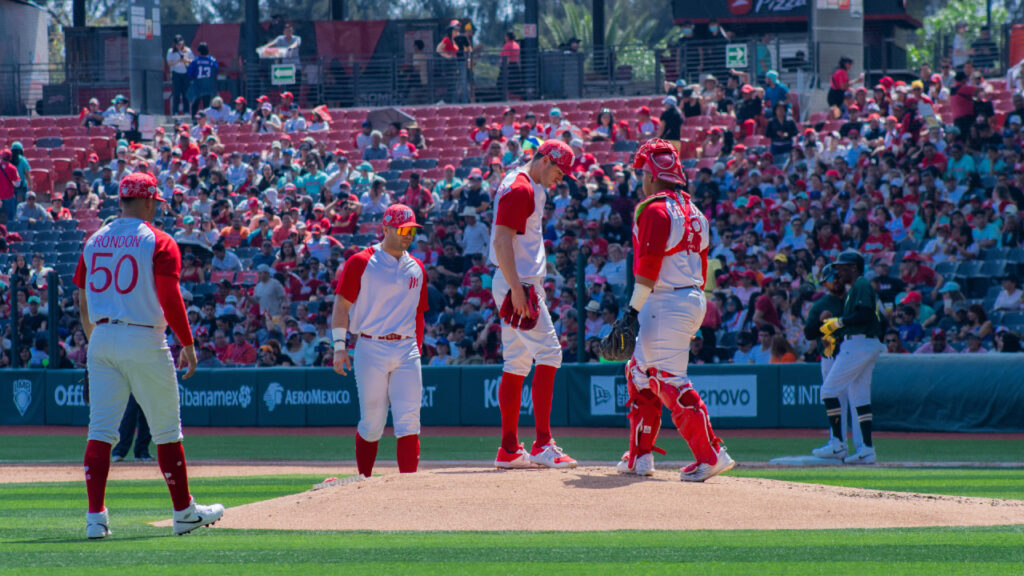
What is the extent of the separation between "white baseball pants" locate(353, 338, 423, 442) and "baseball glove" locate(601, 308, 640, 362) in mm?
1826

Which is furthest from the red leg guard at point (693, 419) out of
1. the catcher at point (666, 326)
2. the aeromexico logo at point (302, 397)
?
the aeromexico logo at point (302, 397)

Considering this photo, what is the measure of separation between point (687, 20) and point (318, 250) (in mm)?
14409

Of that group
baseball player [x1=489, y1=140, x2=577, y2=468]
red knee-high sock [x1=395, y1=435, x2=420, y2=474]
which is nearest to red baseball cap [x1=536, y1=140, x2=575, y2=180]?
baseball player [x1=489, y1=140, x2=577, y2=468]

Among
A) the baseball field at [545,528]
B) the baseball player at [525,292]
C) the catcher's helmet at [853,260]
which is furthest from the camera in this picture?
the catcher's helmet at [853,260]

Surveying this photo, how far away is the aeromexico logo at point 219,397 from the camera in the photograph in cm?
1967

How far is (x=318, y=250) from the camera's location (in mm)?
22125

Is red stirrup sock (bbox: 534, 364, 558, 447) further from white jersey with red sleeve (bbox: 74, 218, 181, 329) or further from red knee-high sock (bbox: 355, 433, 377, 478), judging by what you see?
white jersey with red sleeve (bbox: 74, 218, 181, 329)

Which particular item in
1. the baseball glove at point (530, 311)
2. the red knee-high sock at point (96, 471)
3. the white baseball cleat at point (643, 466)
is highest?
the baseball glove at point (530, 311)

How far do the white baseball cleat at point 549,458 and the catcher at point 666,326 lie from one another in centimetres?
67

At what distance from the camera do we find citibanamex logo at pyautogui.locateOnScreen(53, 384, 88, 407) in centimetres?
1989

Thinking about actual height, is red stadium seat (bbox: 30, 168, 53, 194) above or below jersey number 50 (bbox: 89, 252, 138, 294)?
above

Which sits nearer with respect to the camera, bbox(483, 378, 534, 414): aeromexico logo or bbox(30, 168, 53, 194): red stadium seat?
bbox(483, 378, 534, 414): aeromexico logo

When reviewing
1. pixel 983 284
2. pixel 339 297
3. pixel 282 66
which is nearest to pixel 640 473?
pixel 339 297

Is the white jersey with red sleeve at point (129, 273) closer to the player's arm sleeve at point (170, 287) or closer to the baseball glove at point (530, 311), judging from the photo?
the player's arm sleeve at point (170, 287)
